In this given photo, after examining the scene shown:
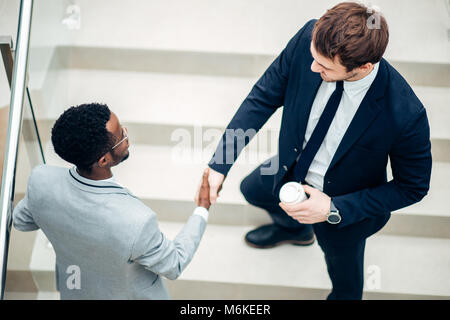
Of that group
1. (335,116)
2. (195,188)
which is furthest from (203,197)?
(195,188)

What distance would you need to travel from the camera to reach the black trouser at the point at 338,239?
2082 mm

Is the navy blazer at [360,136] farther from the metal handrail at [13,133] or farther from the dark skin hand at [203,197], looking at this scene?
the metal handrail at [13,133]

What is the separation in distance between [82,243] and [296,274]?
135cm

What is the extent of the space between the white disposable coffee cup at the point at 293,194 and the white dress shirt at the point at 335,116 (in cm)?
15

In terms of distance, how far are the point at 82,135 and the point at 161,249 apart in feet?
1.52

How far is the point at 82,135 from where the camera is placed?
154cm

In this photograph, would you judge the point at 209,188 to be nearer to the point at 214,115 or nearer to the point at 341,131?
the point at 341,131

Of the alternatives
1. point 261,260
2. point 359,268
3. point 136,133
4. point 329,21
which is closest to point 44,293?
point 136,133

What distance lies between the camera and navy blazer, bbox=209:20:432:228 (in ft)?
5.41

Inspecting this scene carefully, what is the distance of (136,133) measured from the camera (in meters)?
2.81

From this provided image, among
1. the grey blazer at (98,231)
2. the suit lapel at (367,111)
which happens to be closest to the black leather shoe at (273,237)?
the grey blazer at (98,231)

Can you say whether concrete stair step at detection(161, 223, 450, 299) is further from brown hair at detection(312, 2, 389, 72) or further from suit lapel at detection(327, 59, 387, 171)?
brown hair at detection(312, 2, 389, 72)

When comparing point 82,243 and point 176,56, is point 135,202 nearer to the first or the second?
point 82,243

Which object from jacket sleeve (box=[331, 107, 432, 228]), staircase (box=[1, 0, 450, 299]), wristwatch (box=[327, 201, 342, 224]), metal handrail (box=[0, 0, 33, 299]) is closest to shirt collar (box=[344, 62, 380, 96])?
jacket sleeve (box=[331, 107, 432, 228])
